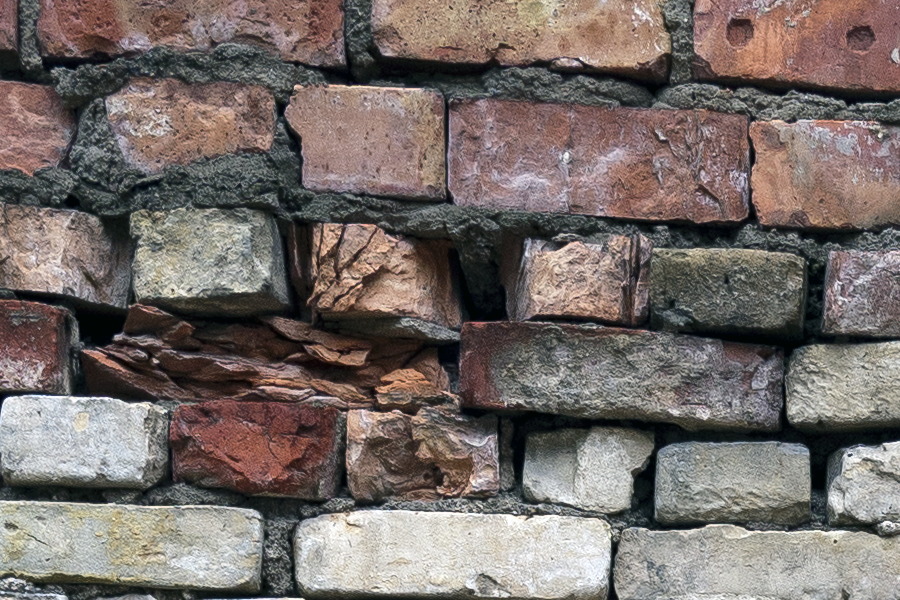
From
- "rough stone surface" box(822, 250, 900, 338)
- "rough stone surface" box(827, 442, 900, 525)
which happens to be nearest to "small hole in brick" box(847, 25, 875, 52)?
"rough stone surface" box(822, 250, 900, 338)

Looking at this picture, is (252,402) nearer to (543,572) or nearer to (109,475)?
(109,475)

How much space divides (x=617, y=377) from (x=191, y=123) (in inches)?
29.2

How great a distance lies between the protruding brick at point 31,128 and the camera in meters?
2.02

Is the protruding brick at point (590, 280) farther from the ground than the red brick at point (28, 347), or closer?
farther from the ground

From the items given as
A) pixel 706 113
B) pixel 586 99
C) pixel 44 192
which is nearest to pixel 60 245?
pixel 44 192

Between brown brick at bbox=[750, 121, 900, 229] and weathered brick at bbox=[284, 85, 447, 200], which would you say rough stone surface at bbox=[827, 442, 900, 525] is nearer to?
brown brick at bbox=[750, 121, 900, 229]

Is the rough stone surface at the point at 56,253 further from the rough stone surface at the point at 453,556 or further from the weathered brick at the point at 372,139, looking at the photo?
the rough stone surface at the point at 453,556

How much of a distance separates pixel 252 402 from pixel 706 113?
0.81 meters

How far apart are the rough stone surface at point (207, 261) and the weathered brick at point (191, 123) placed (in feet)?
0.32

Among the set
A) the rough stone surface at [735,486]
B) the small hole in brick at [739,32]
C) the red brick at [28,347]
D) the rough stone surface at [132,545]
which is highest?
the small hole in brick at [739,32]

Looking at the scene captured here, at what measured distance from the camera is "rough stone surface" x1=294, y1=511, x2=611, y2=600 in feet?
6.12

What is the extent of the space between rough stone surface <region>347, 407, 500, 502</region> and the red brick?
442 millimetres

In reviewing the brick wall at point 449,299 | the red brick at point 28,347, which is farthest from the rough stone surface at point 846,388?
the red brick at point 28,347

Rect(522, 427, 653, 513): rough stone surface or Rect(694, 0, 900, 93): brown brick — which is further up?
Rect(694, 0, 900, 93): brown brick
